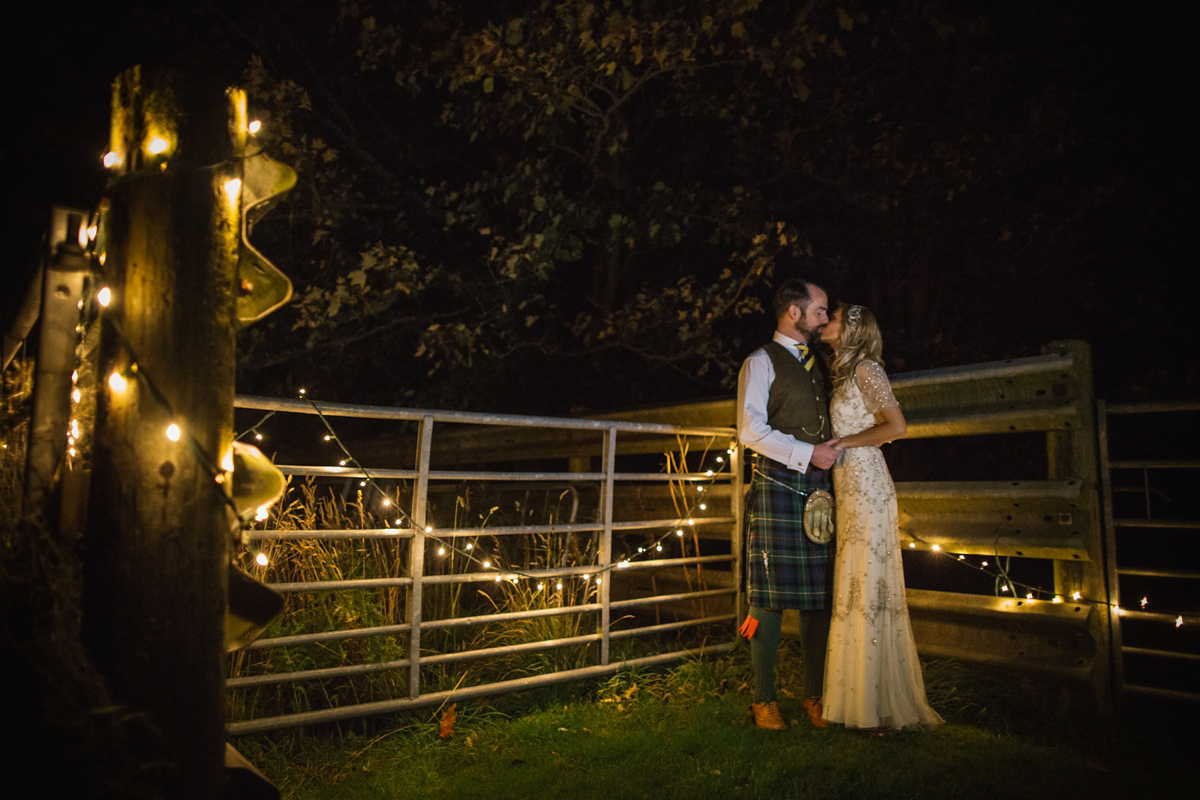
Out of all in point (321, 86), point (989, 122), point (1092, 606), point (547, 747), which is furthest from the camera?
point (321, 86)

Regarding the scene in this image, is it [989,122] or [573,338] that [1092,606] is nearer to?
[989,122]

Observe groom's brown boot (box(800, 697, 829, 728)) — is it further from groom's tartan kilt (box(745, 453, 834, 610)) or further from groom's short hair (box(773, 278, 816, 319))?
groom's short hair (box(773, 278, 816, 319))

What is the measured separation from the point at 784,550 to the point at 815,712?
0.86 metres

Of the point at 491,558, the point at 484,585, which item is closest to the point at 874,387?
the point at 491,558

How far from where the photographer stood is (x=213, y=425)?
2012mm

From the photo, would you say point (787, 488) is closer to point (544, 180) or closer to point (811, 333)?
point (811, 333)

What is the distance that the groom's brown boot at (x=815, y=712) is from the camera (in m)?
4.07

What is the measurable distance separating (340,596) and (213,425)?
2956 mm

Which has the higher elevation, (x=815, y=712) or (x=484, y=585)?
(x=484, y=585)

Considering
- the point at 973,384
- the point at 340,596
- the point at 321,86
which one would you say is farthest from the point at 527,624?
the point at 321,86

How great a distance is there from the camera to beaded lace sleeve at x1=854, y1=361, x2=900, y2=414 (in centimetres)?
416

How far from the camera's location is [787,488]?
14.1 ft

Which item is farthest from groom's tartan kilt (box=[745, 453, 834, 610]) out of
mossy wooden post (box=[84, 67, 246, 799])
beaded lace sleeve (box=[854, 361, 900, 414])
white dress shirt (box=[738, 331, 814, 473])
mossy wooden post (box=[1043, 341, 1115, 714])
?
mossy wooden post (box=[84, 67, 246, 799])

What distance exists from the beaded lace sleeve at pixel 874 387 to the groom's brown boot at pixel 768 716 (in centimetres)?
167
